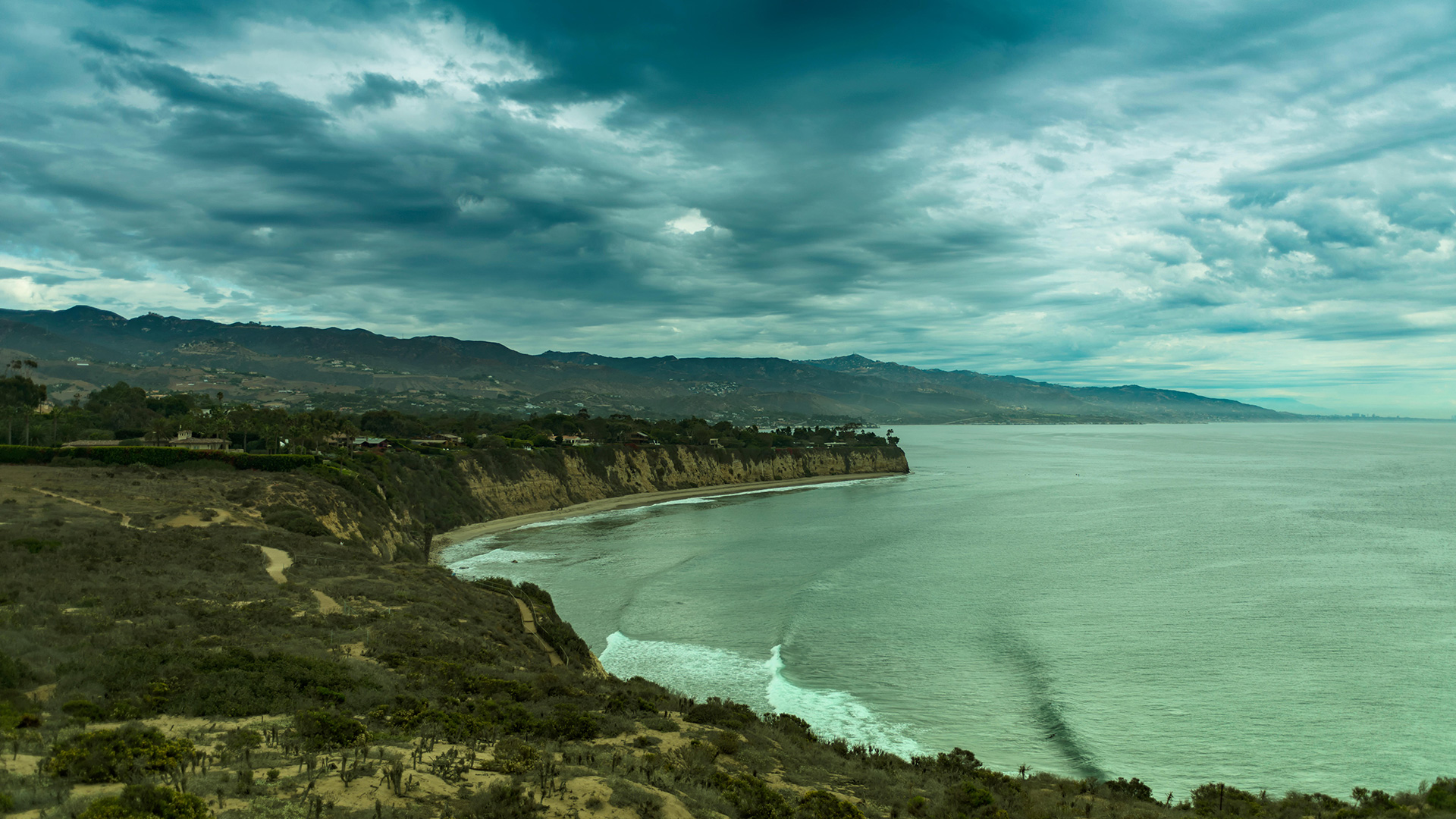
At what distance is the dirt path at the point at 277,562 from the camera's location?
25.4 m

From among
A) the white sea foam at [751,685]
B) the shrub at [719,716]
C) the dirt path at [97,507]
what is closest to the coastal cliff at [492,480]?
the dirt path at [97,507]

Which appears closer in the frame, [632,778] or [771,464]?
[632,778]

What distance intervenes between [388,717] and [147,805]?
5.65 m

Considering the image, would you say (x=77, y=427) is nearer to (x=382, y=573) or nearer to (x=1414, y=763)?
(x=382, y=573)

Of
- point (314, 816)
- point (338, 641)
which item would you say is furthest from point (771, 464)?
point (314, 816)

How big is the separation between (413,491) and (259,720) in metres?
60.9

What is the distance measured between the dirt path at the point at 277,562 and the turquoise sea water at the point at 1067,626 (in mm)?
12564

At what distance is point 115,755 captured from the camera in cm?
1002

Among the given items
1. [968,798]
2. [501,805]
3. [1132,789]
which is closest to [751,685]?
[1132,789]

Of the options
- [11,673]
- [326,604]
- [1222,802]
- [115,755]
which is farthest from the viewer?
[326,604]

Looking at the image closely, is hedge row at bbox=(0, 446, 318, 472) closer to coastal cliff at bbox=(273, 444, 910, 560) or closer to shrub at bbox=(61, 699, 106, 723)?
coastal cliff at bbox=(273, 444, 910, 560)

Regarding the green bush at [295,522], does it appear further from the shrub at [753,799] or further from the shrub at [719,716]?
the shrub at [753,799]

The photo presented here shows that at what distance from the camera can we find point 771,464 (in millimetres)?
132125

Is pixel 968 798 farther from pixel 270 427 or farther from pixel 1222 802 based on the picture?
pixel 270 427
